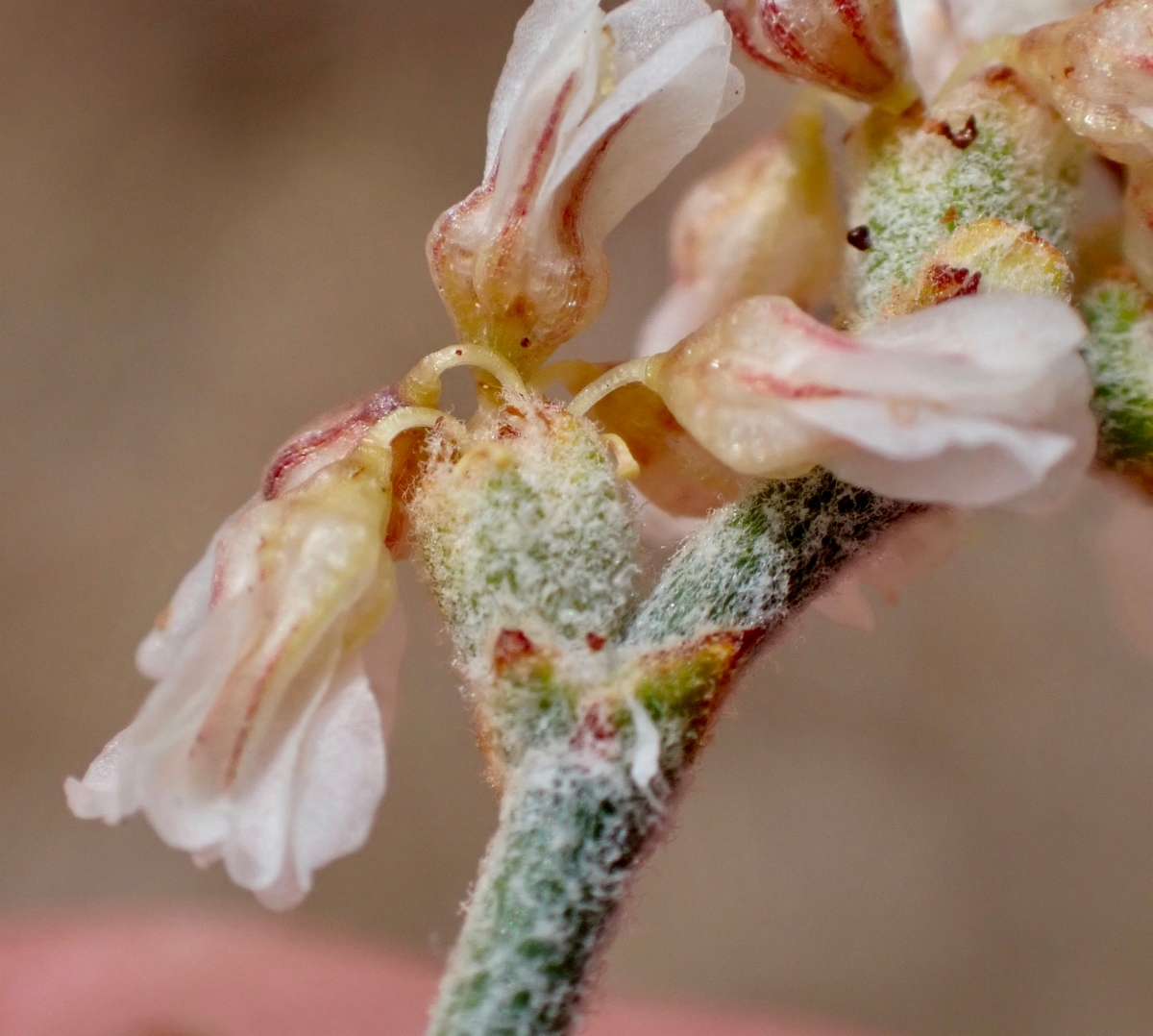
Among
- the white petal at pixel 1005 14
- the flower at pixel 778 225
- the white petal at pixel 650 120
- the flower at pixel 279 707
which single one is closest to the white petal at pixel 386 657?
the flower at pixel 279 707

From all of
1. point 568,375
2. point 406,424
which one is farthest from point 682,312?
point 406,424

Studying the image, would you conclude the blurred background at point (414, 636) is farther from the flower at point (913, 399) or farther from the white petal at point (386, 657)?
the flower at point (913, 399)

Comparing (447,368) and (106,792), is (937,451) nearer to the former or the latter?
(447,368)

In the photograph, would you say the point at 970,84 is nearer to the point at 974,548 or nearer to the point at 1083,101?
the point at 1083,101

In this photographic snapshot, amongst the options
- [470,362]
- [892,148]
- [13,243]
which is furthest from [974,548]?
[13,243]

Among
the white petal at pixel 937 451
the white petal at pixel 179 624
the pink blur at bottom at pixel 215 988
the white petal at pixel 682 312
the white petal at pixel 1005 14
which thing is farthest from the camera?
the pink blur at bottom at pixel 215 988

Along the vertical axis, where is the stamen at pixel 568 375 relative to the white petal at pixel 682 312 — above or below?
below
